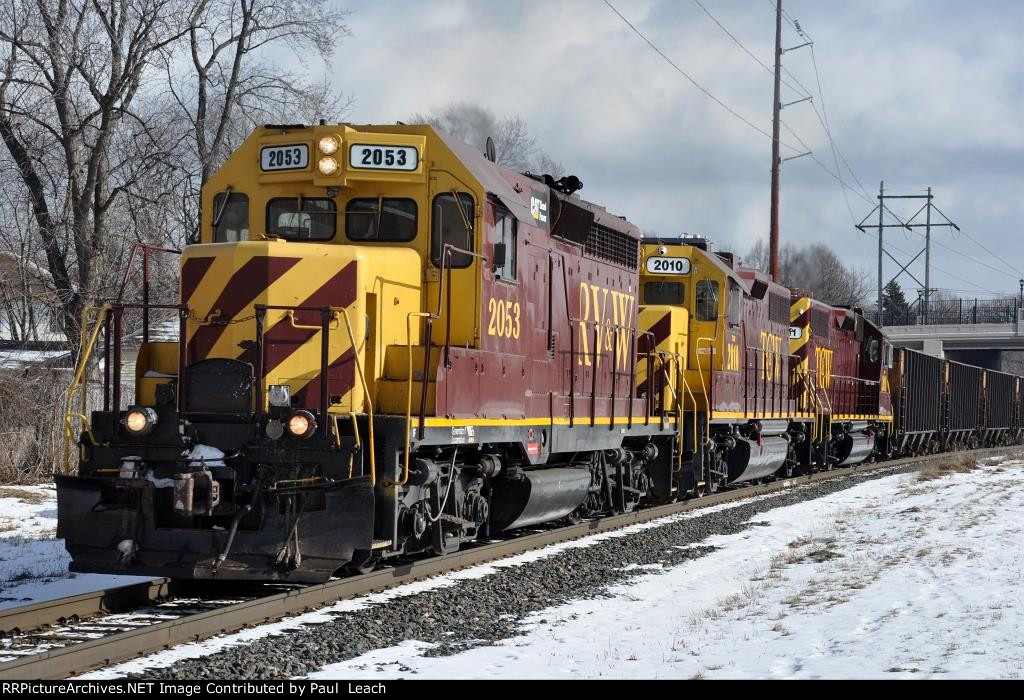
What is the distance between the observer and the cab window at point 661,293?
1789cm

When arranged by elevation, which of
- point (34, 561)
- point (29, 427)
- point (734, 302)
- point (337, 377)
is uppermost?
point (734, 302)

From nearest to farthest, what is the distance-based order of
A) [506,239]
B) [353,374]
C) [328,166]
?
[353,374], [328,166], [506,239]

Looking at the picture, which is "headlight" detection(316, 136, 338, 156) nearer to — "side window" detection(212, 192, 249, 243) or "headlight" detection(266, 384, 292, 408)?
"side window" detection(212, 192, 249, 243)

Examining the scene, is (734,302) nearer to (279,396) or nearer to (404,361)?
(404,361)

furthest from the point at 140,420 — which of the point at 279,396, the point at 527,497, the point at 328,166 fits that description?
the point at 527,497

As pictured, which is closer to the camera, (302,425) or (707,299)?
(302,425)

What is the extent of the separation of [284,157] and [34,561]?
14.9ft

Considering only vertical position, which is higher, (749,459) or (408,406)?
(408,406)

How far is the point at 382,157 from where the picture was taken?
9500 mm

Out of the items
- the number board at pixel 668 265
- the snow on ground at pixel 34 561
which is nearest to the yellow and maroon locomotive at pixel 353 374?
the snow on ground at pixel 34 561

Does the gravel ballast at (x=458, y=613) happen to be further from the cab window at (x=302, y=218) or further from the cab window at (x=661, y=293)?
the cab window at (x=661, y=293)

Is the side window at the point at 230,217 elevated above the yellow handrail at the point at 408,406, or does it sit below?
above

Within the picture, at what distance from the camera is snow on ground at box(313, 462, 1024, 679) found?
21.0ft

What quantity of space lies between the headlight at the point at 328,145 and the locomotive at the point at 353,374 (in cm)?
1
